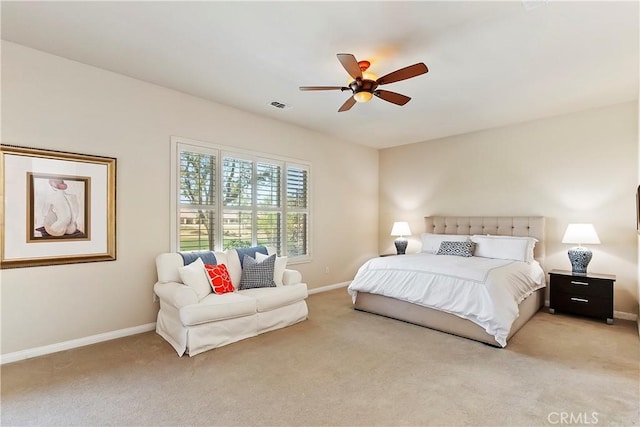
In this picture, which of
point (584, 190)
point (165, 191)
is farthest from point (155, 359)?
point (584, 190)

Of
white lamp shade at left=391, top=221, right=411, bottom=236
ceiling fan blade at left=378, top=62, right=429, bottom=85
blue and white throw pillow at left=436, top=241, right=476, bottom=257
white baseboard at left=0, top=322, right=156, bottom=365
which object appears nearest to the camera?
ceiling fan blade at left=378, top=62, right=429, bottom=85

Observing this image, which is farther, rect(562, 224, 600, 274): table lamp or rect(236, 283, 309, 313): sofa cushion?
rect(562, 224, 600, 274): table lamp

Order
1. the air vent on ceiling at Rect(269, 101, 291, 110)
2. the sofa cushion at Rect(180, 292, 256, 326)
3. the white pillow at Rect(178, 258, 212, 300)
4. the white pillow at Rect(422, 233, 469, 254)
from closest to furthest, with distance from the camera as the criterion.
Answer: the sofa cushion at Rect(180, 292, 256, 326) < the white pillow at Rect(178, 258, 212, 300) < the air vent on ceiling at Rect(269, 101, 291, 110) < the white pillow at Rect(422, 233, 469, 254)

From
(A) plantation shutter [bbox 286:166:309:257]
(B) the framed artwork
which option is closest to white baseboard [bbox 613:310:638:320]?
(A) plantation shutter [bbox 286:166:309:257]

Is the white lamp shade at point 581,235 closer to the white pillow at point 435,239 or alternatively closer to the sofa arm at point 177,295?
the white pillow at point 435,239

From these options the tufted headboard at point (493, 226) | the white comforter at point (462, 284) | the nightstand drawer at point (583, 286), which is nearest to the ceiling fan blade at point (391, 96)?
the white comforter at point (462, 284)

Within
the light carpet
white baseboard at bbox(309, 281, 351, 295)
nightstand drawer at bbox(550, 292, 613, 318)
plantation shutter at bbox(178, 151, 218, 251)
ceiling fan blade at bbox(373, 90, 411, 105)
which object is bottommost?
white baseboard at bbox(309, 281, 351, 295)

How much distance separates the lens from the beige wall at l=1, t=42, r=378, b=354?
2.96m

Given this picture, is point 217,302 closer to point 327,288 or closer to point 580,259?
point 327,288

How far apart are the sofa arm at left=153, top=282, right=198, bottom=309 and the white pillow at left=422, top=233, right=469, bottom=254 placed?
3768 millimetres

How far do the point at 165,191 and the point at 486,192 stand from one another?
4.91 metres

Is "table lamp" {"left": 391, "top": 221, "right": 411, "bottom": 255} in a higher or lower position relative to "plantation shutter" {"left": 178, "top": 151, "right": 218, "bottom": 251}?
lower

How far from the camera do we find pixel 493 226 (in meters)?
5.27

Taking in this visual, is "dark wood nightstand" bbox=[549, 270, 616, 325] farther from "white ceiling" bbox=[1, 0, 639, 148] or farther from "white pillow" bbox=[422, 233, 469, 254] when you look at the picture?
"white ceiling" bbox=[1, 0, 639, 148]
